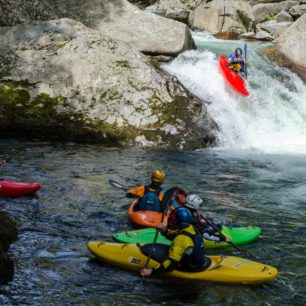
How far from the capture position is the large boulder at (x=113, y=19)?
43.1ft

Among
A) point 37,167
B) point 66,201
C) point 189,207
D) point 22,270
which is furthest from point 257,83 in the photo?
point 22,270

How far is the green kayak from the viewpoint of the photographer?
19.6ft

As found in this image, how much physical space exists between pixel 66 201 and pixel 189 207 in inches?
97.2

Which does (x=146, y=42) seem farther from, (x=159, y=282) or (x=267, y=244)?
(x=159, y=282)

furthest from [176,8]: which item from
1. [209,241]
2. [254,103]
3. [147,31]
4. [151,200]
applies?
[209,241]

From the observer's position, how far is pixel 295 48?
52.2 ft

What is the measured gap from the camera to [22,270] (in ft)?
16.5

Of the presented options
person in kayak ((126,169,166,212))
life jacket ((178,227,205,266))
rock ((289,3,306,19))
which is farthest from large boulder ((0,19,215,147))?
rock ((289,3,306,19))

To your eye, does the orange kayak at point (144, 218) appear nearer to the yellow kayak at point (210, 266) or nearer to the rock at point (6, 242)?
the yellow kayak at point (210, 266)

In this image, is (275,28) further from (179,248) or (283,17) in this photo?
(179,248)

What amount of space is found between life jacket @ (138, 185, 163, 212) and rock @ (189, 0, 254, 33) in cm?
1543

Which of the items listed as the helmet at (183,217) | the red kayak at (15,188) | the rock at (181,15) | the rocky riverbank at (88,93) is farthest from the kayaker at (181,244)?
the rock at (181,15)

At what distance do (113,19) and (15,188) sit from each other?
24.9 ft

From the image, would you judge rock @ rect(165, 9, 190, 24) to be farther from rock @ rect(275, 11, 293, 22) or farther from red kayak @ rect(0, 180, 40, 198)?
red kayak @ rect(0, 180, 40, 198)
